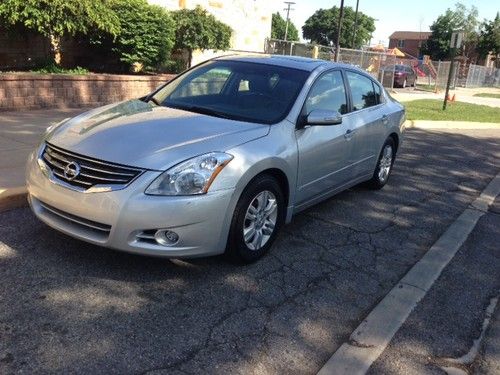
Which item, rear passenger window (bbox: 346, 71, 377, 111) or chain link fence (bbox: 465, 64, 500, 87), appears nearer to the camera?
rear passenger window (bbox: 346, 71, 377, 111)

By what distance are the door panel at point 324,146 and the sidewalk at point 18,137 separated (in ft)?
8.95

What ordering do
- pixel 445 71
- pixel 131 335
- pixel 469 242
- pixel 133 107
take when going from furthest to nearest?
pixel 445 71 → pixel 469 242 → pixel 133 107 → pixel 131 335

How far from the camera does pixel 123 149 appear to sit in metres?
3.66

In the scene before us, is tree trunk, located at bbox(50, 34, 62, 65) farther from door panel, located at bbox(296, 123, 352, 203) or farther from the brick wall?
door panel, located at bbox(296, 123, 352, 203)

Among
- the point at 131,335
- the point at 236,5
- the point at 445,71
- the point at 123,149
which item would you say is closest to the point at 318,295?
the point at 131,335

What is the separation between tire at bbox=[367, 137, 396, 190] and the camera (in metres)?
6.53

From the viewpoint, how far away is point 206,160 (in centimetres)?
367

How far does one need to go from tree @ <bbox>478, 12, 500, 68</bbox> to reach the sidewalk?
5491cm

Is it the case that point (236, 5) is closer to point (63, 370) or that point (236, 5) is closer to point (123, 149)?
point (123, 149)

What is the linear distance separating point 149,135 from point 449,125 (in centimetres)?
1226

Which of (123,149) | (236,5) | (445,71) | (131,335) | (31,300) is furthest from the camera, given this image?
(445,71)

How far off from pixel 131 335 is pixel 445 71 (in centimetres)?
3901

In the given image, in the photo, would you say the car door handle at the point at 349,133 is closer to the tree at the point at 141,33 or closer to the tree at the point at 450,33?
the tree at the point at 141,33

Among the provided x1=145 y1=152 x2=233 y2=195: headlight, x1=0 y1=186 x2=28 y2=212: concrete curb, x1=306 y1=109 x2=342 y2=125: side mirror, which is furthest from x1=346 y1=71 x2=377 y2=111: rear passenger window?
x1=0 y1=186 x2=28 y2=212: concrete curb
